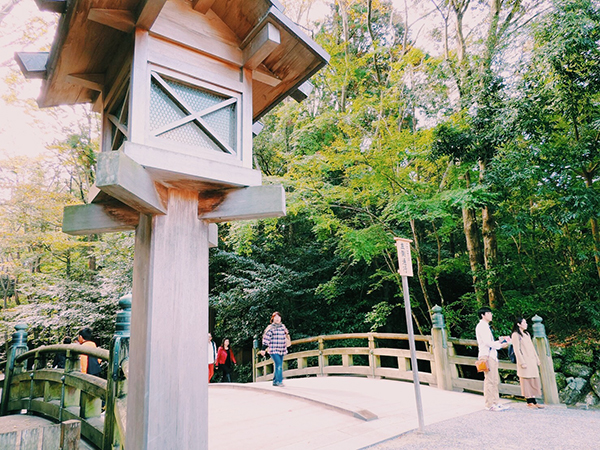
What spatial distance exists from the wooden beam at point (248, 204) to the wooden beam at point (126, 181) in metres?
0.54

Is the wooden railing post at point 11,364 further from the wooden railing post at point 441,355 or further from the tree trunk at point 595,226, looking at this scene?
the tree trunk at point 595,226

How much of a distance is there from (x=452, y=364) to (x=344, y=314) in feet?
18.8

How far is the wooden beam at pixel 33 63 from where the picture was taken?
373cm

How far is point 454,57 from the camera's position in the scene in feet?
33.2

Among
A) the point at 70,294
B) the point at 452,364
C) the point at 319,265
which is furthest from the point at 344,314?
the point at 70,294

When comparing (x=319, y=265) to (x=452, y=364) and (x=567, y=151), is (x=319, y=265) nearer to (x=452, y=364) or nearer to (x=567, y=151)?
(x=452, y=364)

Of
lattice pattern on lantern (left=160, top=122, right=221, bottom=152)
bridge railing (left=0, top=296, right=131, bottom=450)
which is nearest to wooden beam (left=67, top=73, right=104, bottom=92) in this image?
lattice pattern on lantern (left=160, top=122, right=221, bottom=152)

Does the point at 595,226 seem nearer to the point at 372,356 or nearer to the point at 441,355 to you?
the point at 441,355

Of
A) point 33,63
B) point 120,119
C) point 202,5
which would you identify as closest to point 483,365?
point 120,119

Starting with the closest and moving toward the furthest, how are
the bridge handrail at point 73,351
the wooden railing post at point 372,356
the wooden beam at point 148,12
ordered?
the wooden beam at point 148,12
the bridge handrail at point 73,351
the wooden railing post at point 372,356

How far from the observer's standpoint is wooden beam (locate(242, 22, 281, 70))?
11.5 feet

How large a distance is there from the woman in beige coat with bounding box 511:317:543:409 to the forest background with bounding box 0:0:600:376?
112cm

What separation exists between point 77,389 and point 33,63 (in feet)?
13.2

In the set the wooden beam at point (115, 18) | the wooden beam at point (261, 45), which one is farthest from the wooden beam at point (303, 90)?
the wooden beam at point (115, 18)
